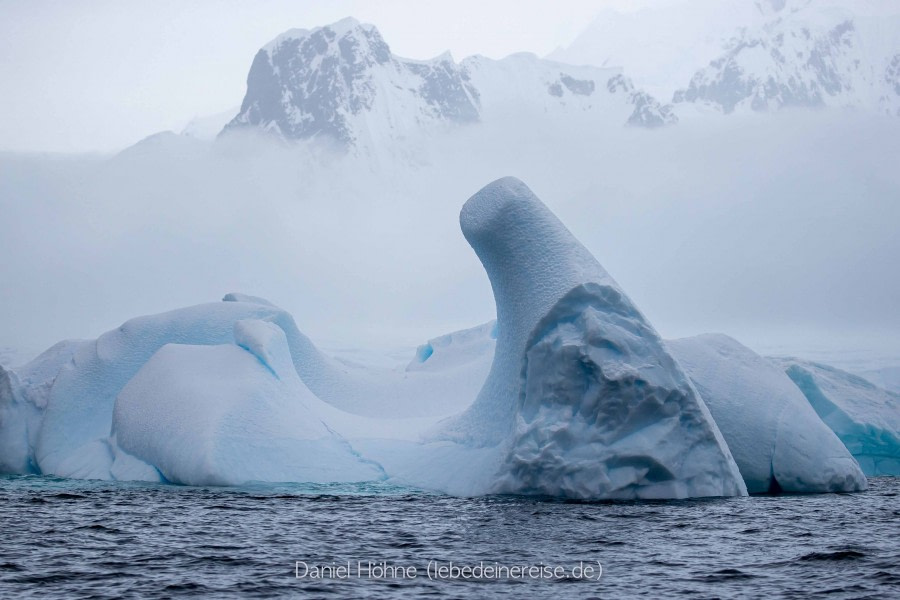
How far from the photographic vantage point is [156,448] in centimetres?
1892

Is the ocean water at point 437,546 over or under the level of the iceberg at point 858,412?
under

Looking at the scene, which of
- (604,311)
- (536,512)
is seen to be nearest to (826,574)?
(536,512)

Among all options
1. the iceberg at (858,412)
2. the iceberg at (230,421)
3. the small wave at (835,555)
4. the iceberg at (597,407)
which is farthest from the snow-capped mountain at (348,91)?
the small wave at (835,555)

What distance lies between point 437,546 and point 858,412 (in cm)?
1644

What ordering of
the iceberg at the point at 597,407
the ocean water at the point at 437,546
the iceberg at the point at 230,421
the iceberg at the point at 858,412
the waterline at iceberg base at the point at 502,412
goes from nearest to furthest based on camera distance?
the ocean water at the point at 437,546 < the iceberg at the point at 597,407 < the waterline at iceberg base at the point at 502,412 < the iceberg at the point at 230,421 < the iceberg at the point at 858,412

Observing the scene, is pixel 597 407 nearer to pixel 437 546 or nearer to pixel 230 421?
pixel 437 546

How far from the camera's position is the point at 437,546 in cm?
1262

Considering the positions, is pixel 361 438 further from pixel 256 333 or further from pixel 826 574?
pixel 826 574

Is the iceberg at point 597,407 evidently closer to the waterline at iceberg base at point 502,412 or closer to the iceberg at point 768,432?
the waterline at iceberg base at point 502,412

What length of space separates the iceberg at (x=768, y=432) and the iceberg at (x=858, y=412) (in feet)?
22.5

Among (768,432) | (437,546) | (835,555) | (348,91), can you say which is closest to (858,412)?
(768,432)

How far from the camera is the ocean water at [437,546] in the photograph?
1067cm

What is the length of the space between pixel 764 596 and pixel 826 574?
1.38m

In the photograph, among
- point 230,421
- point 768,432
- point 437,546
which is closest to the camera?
point 437,546
